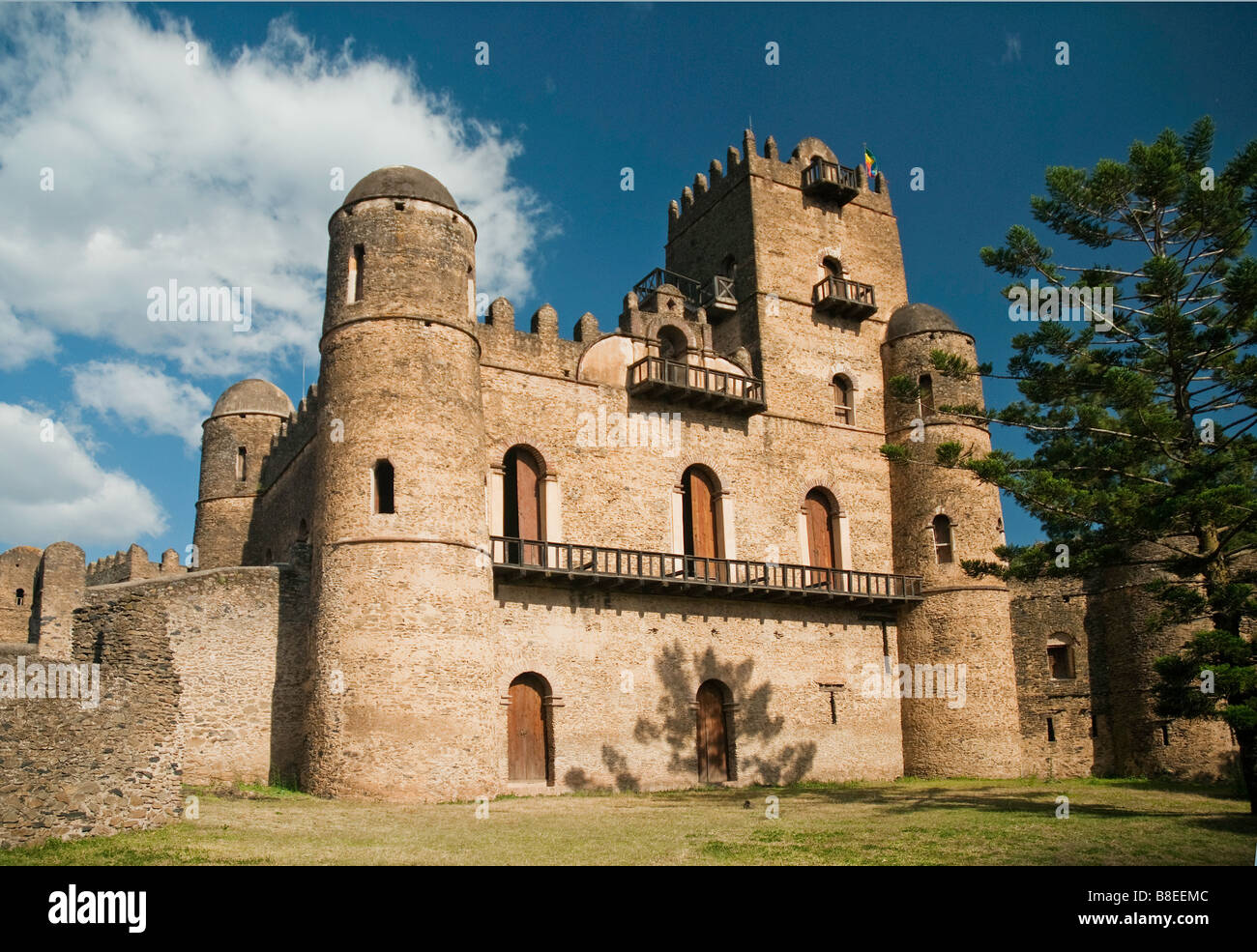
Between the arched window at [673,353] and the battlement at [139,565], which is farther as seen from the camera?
the battlement at [139,565]

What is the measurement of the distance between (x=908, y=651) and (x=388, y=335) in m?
→ 15.9

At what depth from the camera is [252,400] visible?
32.2 meters

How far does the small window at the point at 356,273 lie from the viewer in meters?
22.7

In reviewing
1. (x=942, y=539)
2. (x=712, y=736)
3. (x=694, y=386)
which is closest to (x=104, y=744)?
(x=712, y=736)

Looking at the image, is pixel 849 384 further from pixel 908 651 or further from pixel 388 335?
pixel 388 335

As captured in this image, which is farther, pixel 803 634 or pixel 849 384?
pixel 849 384

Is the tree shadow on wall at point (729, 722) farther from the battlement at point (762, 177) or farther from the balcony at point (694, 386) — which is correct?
the battlement at point (762, 177)

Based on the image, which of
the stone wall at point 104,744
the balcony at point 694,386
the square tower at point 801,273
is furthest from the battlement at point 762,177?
the stone wall at point 104,744

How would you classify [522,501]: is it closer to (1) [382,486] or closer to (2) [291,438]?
(1) [382,486]

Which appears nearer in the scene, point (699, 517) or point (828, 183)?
point (699, 517)

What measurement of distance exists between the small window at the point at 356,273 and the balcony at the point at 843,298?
1315 centimetres

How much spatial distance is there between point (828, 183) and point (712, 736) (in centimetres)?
1609
